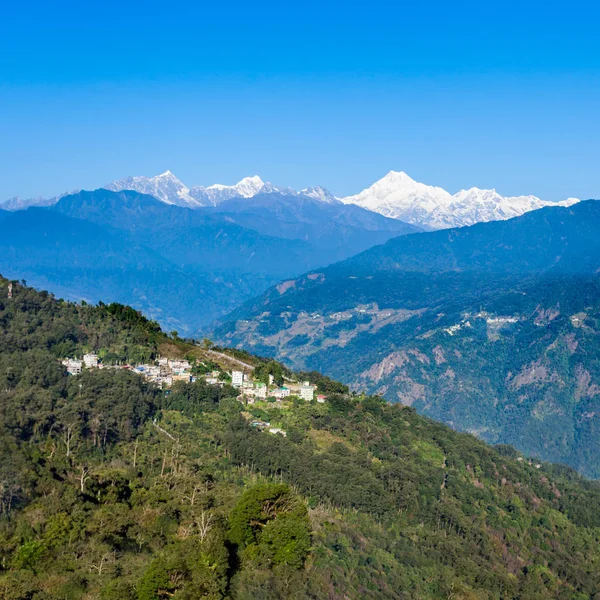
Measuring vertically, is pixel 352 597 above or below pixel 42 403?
below

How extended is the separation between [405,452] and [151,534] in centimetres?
4295

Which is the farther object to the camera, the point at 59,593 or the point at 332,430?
the point at 332,430

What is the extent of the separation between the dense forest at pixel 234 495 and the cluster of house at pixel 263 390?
80.7 inches

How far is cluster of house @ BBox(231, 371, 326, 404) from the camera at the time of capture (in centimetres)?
8588

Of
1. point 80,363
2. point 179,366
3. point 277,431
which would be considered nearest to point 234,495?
point 277,431

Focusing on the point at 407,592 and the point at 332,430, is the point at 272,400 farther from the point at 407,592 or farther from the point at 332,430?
the point at 407,592

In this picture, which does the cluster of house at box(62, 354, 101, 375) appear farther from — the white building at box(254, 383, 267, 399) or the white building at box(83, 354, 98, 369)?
the white building at box(254, 383, 267, 399)

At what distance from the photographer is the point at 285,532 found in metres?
43.9

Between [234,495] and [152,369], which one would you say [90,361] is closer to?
[152,369]

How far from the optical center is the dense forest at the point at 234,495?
40344mm

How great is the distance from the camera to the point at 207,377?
89062 millimetres

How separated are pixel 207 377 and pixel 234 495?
35710 millimetres

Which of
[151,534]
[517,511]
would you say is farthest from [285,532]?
[517,511]

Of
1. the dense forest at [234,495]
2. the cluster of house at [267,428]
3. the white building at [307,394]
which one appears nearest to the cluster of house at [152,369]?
the dense forest at [234,495]
